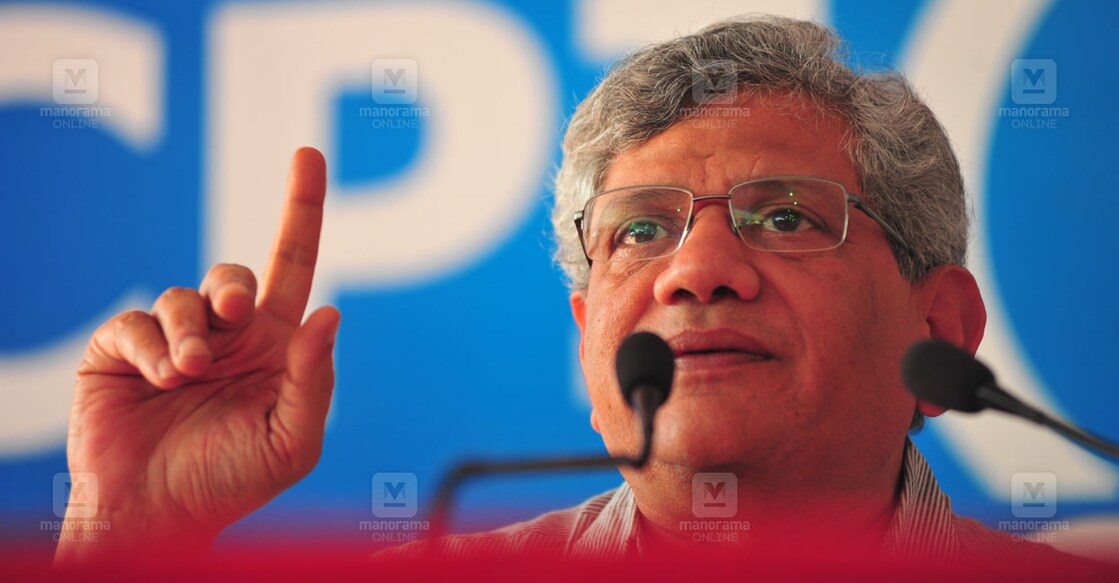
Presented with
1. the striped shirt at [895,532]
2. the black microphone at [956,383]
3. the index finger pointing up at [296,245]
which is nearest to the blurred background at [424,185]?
the striped shirt at [895,532]

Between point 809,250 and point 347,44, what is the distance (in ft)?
4.48

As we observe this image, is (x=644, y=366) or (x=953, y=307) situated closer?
(x=644, y=366)

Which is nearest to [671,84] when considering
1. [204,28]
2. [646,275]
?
[646,275]

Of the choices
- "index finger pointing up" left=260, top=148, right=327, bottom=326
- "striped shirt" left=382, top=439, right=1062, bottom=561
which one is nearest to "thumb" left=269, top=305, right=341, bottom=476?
"index finger pointing up" left=260, top=148, right=327, bottom=326

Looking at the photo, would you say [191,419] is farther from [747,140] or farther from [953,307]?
[953,307]

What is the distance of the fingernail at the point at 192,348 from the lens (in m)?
1.19

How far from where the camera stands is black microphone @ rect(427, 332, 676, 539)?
0.90 m

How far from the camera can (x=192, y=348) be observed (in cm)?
120

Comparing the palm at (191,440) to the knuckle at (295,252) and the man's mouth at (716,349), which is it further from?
the man's mouth at (716,349)

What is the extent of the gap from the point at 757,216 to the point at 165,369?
807 mm

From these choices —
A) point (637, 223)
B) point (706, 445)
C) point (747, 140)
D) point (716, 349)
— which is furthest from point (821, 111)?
point (706, 445)

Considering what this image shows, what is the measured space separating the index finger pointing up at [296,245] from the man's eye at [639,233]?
0.45 m

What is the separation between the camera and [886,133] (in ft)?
5.32

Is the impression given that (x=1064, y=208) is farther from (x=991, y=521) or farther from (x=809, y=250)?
(x=809, y=250)
